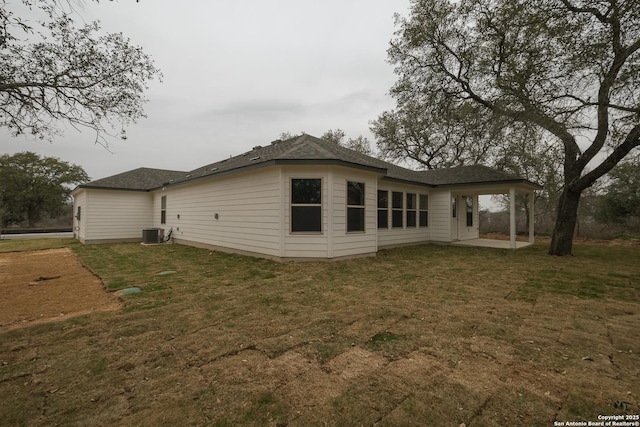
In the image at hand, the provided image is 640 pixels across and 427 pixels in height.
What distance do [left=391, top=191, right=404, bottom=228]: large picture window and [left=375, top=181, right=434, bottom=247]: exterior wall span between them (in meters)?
0.15

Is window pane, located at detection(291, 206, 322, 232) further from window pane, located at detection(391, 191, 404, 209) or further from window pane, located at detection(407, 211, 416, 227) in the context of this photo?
window pane, located at detection(407, 211, 416, 227)

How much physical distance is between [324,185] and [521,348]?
5.43 meters

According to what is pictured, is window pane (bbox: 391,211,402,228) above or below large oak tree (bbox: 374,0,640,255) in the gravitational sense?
below

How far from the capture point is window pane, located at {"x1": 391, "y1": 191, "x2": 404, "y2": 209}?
11.0 m

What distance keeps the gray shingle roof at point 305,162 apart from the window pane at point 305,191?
1.91 ft

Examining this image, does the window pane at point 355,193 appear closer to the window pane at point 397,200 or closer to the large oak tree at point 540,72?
the window pane at point 397,200

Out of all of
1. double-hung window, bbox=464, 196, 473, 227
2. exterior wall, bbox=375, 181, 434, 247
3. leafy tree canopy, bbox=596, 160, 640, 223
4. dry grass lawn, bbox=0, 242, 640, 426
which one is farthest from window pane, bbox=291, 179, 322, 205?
leafy tree canopy, bbox=596, 160, 640, 223

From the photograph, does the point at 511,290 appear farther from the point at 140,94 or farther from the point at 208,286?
the point at 140,94

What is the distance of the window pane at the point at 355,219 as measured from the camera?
25.9 ft

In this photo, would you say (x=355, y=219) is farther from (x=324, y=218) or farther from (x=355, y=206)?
(x=324, y=218)

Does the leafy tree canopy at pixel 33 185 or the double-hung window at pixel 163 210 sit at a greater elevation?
the leafy tree canopy at pixel 33 185

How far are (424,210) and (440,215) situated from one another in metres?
0.76

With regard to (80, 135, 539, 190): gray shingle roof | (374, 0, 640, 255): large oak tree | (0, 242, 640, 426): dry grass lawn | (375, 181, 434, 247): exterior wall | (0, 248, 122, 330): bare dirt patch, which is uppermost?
(374, 0, 640, 255): large oak tree

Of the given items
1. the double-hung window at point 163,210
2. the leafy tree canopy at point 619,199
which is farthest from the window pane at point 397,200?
the leafy tree canopy at point 619,199
